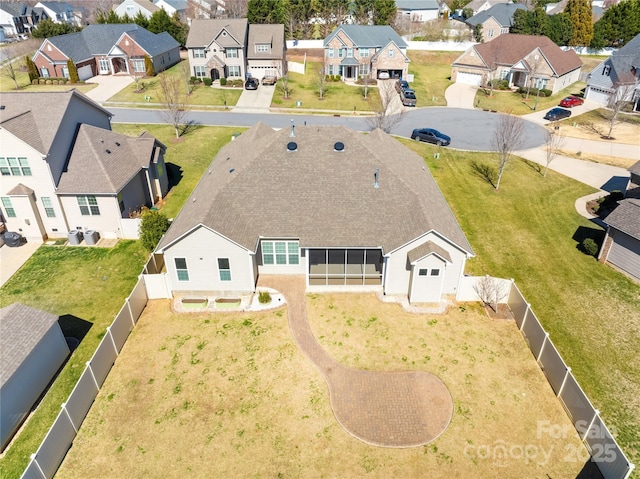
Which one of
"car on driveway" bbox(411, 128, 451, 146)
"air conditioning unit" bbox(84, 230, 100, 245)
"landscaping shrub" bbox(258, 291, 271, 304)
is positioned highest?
"car on driveway" bbox(411, 128, 451, 146)

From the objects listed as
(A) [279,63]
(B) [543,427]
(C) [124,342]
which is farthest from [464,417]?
(A) [279,63]

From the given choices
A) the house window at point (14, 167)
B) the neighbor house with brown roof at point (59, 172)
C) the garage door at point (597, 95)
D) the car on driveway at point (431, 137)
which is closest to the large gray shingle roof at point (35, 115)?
the neighbor house with brown roof at point (59, 172)

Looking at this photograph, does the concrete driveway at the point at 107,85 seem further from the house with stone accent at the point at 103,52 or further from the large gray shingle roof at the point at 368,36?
the large gray shingle roof at the point at 368,36

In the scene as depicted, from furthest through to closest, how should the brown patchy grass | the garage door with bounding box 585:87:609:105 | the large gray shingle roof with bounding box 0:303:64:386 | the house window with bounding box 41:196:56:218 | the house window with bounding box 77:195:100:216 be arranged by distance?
the garage door with bounding box 585:87:609:105
the house window with bounding box 77:195:100:216
the house window with bounding box 41:196:56:218
the large gray shingle roof with bounding box 0:303:64:386
the brown patchy grass

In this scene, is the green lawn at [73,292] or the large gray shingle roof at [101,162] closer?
the green lawn at [73,292]

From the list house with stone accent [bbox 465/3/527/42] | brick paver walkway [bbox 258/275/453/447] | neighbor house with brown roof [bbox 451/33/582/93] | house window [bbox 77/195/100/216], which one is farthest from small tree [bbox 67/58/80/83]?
house with stone accent [bbox 465/3/527/42]

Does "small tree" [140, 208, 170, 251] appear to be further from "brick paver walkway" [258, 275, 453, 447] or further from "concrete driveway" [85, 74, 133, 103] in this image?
"concrete driveway" [85, 74, 133, 103]
